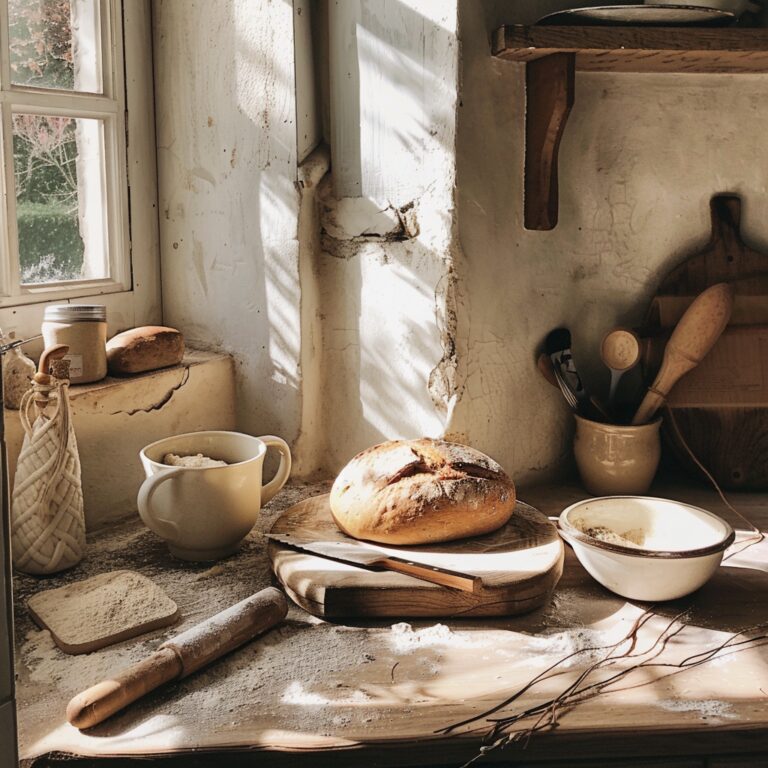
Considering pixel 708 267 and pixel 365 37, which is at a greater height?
pixel 365 37

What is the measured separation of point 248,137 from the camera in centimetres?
146

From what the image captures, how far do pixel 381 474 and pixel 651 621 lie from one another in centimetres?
38

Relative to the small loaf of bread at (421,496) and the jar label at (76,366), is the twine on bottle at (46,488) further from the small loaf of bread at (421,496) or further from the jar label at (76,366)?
the small loaf of bread at (421,496)

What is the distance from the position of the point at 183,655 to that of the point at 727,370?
1.03m

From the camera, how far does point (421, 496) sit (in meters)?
1.12

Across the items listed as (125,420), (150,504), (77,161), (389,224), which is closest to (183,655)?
(150,504)

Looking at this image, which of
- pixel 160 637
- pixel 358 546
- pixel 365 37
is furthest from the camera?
pixel 365 37

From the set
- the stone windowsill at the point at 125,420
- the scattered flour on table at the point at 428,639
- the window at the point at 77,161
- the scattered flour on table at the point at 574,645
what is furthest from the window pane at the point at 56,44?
the scattered flour on table at the point at 574,645

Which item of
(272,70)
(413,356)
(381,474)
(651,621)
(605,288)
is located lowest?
(651,621)

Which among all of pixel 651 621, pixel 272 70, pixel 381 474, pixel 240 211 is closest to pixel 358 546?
pixel 381 474

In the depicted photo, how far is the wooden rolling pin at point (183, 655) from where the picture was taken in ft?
2.75

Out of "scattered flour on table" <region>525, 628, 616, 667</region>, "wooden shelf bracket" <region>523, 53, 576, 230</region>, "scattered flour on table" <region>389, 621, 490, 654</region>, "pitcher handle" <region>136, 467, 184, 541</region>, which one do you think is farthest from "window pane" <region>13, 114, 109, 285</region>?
"scattered flour on table" <region>525, 628, 616, 667</region>

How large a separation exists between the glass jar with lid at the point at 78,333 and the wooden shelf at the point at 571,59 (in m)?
0.69

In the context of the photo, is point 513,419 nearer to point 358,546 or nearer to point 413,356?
point 413,356
